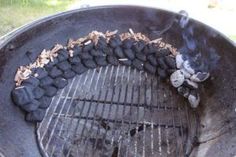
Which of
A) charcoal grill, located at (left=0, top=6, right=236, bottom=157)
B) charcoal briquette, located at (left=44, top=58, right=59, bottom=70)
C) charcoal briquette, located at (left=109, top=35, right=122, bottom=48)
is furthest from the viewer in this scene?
charcoal briquette, located at (left=109, top=35, right=122, bottom=48)

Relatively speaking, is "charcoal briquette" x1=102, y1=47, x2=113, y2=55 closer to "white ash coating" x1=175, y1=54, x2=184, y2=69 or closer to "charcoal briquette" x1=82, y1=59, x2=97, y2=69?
"charcoal briquette" x1=82, y1=59, x2=97, y2=69

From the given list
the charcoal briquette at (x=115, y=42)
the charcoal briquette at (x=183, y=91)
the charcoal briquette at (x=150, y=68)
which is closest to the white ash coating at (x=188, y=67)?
the charcoal briquette at (x=183, y=91)

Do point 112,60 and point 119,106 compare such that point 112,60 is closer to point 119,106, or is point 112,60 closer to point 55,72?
point 119,106

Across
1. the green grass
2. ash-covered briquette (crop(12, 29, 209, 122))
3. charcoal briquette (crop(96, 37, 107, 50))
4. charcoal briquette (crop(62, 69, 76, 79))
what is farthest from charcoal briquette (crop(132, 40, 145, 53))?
the green grass

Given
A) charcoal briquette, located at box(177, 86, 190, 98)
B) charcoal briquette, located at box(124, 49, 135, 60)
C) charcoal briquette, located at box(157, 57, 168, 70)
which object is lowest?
charcoal briquette, located at box(177, 86, 190, 98)

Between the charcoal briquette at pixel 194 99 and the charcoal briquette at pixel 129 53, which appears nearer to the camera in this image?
the charcoal briquette at pixel 194 99

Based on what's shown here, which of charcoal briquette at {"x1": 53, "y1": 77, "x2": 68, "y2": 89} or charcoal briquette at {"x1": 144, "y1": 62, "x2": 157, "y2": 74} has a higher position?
charcoal briquette at {"x1": 53, "y1": 77, "x2": 68, "y2": 89}

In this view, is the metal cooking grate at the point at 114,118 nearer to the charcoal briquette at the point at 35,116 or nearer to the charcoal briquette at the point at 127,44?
the charcoal briquette at the point at 35,116
